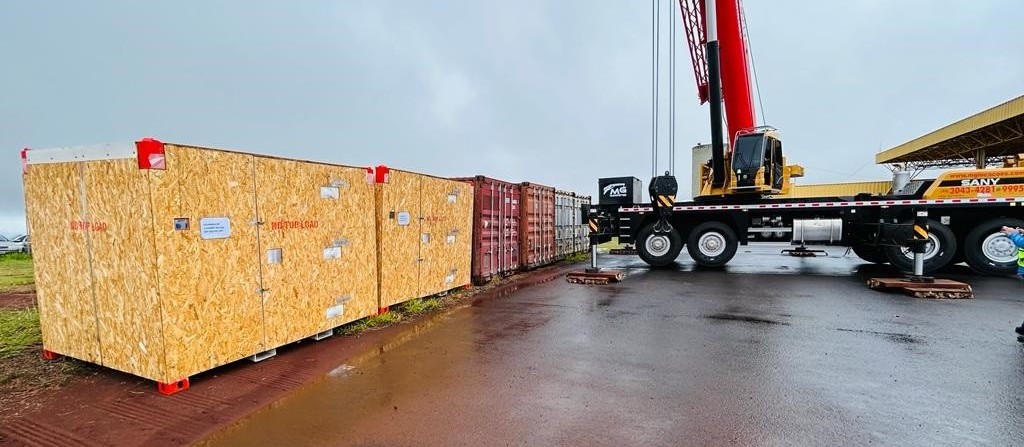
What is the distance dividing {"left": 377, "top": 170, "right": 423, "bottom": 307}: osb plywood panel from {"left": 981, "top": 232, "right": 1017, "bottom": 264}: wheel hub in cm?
1198

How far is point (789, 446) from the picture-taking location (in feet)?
9.48

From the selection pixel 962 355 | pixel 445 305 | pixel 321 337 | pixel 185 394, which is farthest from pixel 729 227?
pixel 185 394

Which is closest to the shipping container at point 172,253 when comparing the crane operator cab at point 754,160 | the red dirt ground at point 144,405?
the red dirt ground at point 144,405

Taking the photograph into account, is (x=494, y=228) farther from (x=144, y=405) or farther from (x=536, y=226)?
(x=144, y=405)

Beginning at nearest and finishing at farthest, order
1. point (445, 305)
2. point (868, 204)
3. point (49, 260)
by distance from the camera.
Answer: point (49, 260)
point (445, 305)
point (868, 204)

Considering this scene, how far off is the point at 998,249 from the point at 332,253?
43.4 feet

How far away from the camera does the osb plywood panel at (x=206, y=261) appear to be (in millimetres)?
3797

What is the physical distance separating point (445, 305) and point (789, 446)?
17.6 feet

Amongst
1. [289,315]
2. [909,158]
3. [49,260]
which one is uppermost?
[909,158]

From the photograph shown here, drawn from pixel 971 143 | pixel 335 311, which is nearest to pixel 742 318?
pixel 335 311

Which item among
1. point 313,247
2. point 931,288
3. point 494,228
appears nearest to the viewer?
point 313,247

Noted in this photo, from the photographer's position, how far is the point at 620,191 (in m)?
12.2

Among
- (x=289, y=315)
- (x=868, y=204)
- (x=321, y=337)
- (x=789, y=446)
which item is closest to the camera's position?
(x=789, y=446)

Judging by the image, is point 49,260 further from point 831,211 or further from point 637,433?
point 831,211
